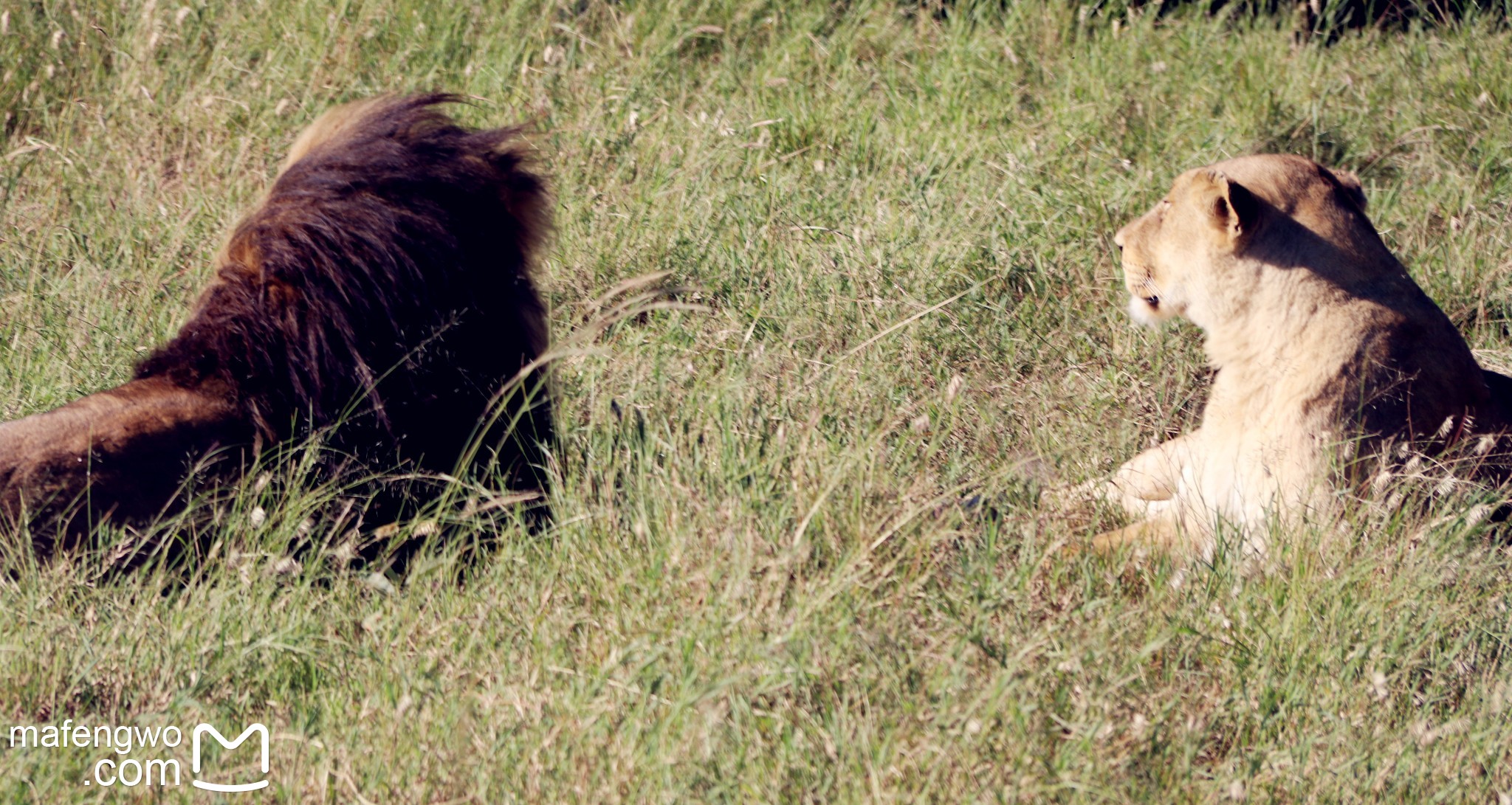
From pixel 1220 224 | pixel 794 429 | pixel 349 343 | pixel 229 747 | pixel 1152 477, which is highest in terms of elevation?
pixel 1220 224

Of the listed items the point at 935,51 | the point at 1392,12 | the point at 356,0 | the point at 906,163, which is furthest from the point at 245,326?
the point at 1392,12

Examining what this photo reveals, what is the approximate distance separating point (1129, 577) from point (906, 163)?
2.53 m

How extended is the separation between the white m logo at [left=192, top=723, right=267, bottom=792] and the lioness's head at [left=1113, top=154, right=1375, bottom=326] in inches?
98.2

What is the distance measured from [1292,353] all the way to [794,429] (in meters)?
1.28

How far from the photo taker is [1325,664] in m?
2.82

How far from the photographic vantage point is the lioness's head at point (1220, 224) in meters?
3.61

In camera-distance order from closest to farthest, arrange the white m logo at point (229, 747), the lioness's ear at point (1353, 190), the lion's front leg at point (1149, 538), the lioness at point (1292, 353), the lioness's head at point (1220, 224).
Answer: the white m logo at point (229, 747)
the lion's front leg at point (1149, 538)
the lioness at point (1292, 353)
the lioness's head at point (1220, 224)
the lioness's ear at point (1353, 190)

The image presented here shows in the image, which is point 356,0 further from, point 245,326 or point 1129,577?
point 1129,577

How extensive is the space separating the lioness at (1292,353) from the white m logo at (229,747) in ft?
6.26

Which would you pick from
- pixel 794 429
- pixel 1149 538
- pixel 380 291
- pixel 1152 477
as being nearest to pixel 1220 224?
pixel 1152 477

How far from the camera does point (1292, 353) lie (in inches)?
142

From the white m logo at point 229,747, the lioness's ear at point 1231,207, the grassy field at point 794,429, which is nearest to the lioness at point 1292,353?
the lioness's ear at point 1231,207

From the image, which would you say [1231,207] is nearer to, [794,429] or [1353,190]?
[1353,190]

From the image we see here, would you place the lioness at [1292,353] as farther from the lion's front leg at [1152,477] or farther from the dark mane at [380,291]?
the dark mane at [380,291]
